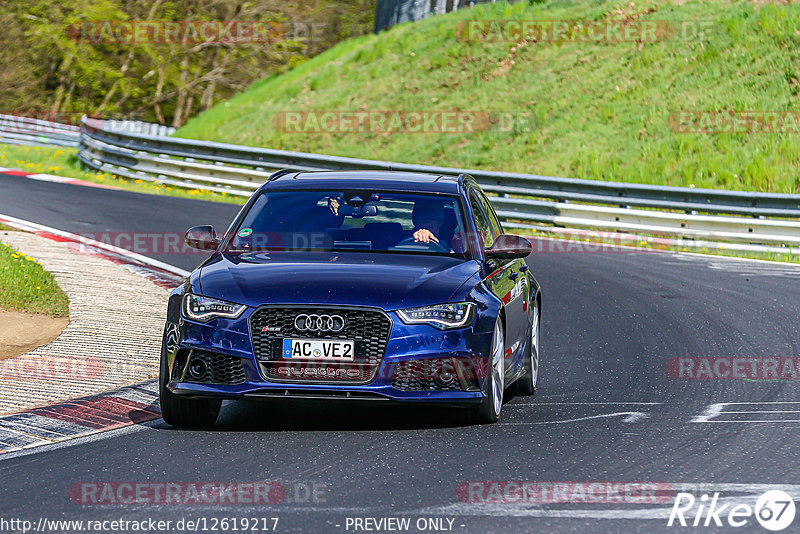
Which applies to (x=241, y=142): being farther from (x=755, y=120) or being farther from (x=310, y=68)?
(x=755, y=120)

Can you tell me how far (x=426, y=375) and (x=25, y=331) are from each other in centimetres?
505

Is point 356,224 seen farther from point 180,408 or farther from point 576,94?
point 576,94

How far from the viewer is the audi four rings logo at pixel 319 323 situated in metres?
7.18

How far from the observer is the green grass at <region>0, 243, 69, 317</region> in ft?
38.8

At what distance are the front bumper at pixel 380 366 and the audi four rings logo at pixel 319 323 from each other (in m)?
0.30

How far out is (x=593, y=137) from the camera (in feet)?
97.3

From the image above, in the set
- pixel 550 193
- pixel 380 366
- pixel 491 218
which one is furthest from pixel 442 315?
pixel 550 193

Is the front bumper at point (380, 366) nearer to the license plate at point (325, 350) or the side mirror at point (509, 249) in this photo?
the license plate at point (325, 350)

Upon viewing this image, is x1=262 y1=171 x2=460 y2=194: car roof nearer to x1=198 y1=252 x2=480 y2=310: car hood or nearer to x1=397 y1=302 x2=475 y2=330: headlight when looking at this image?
x1=198 y1=252 x2=480 y2=310: car hood

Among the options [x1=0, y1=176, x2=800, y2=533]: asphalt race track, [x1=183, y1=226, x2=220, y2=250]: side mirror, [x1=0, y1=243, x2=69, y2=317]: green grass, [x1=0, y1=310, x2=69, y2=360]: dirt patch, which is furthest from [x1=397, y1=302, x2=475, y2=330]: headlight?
[x1=0, y1=243, x2=69, y2=317]: green grass

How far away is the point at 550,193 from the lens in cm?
2242

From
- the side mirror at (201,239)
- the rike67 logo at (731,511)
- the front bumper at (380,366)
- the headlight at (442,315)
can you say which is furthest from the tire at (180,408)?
the rike67 logo at (731,511)

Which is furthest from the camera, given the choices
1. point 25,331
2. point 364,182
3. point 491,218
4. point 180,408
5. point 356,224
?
point 25,331

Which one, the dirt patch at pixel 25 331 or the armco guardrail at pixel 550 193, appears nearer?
the dirt patch at pixel 25 331
